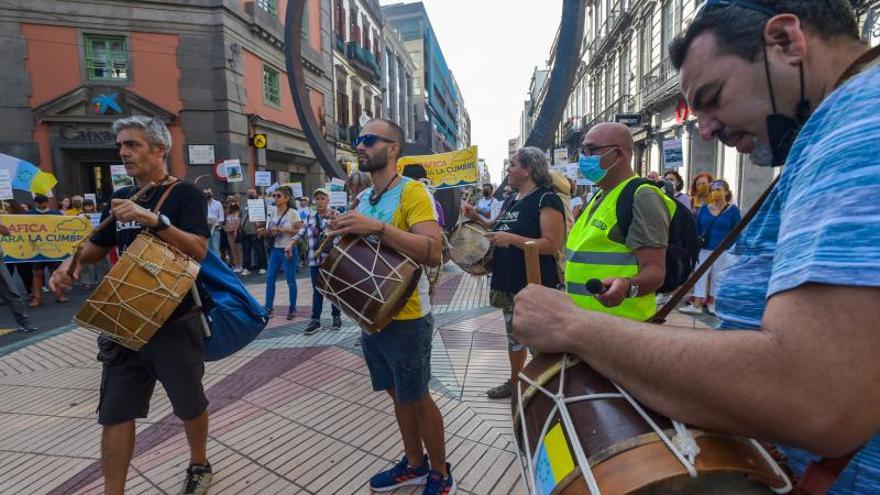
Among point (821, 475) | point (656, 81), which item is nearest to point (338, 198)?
point (821, 475)

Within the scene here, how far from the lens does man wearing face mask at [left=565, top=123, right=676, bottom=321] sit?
2146 mm

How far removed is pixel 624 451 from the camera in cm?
74

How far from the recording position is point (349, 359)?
4730 mm

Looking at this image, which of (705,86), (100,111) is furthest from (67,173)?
(705,86)

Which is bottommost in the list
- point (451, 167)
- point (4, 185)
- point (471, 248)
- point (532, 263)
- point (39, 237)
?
point (39, 237)

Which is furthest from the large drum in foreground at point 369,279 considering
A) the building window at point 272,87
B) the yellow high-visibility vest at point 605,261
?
the building window at point 272,87

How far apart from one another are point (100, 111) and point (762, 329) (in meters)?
17.0

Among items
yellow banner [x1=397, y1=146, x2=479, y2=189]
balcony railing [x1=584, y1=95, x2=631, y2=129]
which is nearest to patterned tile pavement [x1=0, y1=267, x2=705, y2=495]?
yellow banner [x1=397, y1=146, x2=479, y2=189]

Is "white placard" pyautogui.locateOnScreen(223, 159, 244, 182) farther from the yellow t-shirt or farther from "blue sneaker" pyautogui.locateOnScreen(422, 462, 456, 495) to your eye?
"blue sneaker" pyautogui.locateOnScreen(422, 462, 456, 495)

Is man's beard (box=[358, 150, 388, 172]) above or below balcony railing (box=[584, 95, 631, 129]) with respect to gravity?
below

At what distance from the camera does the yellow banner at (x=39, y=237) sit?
7836mm

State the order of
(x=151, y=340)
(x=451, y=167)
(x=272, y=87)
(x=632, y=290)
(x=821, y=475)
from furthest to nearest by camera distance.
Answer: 1. (x=272, y=87)
2. (x=451, y=167)
3. (x=151, y=340)
4. (x=632, y=290)
5. (x=821, y=475)

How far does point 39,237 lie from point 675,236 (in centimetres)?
980

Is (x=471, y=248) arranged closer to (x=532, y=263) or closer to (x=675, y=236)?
(x=675, y=236)
